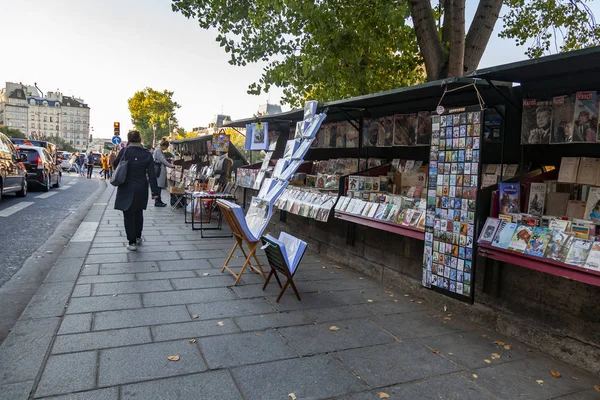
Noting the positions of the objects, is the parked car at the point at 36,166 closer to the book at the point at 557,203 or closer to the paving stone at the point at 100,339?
the paving stone at the point at 100,339

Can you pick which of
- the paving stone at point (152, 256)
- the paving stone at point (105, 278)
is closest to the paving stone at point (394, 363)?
the paving stone at point (105, 278)

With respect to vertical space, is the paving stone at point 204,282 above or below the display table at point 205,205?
below

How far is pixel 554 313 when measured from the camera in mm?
3680

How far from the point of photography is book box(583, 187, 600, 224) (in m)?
3.71

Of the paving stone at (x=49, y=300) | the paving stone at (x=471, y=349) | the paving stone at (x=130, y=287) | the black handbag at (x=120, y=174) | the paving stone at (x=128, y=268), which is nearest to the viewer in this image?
the paving stone at (x=471, y=349)

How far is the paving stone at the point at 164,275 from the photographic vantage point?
223 inches

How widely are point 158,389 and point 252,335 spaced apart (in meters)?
1.12

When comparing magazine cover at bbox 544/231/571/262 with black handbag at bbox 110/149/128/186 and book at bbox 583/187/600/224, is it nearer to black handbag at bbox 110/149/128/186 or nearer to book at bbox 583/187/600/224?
book at bbox 583/187/600/224

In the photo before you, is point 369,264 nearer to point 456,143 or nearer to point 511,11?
point 456,143

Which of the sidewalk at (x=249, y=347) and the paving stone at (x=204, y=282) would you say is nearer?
the sidewalk at (x=249, y=347)

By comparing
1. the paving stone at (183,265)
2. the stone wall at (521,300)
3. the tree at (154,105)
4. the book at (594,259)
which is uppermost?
the tree at (154,105)

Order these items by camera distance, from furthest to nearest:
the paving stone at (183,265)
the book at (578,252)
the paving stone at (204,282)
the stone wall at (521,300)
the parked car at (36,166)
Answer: the parked car at (36,166) < the paving stone at (183,265) < the paving stone at (204,282) < the stone wall at (521,300) < the book at (578,252)

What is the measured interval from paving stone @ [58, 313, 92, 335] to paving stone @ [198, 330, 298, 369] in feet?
3.66

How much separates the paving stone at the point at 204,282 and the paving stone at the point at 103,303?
0.61 meters
